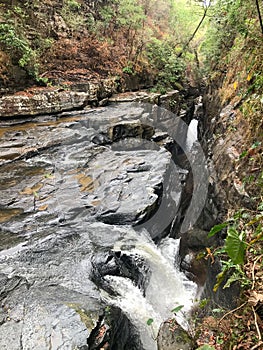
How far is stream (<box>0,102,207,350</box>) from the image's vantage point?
2.94 meters

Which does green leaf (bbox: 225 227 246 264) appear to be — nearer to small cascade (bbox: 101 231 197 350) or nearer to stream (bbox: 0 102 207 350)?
stream (bbox: 0 102 207 350)

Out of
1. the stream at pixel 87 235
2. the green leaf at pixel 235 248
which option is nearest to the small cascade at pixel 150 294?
the stream at pixel 87 235

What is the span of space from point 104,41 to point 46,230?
1264 cm

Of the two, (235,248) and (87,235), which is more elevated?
(235,248)

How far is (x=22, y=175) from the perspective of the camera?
603 centimetres

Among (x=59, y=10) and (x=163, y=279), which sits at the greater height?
(x=59, y=10)

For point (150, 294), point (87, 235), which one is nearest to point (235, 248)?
point (87, 235)

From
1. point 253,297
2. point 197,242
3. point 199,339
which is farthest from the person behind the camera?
point 197,242

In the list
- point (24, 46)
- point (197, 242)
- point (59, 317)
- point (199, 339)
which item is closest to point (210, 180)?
point (197, 242)

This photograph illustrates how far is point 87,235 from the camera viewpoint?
4.67 m

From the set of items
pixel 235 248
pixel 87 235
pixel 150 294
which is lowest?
pixel 150 294

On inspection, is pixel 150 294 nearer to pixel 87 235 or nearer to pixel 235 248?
pixel 87 235

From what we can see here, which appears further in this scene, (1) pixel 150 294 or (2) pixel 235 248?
(1) pixel 150 294

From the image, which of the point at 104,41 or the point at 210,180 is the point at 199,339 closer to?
the point at 210,180
